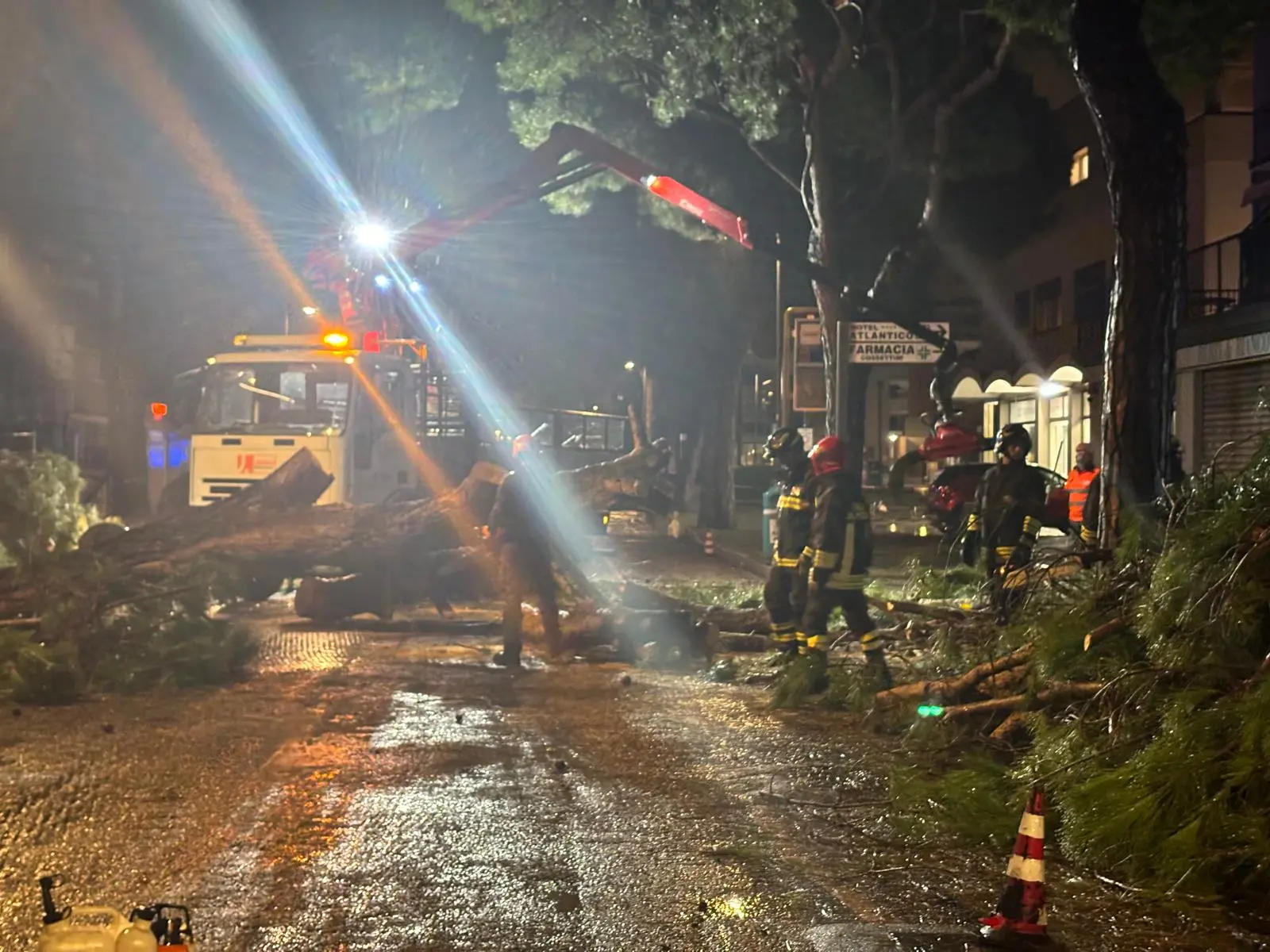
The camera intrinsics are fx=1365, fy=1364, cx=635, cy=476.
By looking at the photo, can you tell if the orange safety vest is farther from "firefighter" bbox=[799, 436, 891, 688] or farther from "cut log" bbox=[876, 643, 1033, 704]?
"cut log" bbox=[876, 643, 1033, 704]

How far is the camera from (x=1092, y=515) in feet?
33.5

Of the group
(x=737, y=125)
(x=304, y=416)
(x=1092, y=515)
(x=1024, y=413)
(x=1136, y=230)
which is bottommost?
(x=1092, y=515)

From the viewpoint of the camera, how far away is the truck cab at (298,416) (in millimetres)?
15789

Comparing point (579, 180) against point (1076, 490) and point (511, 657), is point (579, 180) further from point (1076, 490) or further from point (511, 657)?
point (511, 657)

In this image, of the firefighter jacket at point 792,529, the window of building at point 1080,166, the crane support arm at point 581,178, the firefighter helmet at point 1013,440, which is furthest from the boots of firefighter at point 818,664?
the window of building at point 1080,166

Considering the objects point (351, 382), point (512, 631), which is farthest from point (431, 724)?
point (351, 382)

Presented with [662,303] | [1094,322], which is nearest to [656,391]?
[662,303]

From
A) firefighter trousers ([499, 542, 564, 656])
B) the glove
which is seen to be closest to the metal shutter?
the glove

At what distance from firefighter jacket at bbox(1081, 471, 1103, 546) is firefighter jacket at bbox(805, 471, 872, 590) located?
1485 millimetres

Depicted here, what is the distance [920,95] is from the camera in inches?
687

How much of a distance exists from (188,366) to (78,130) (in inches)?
258

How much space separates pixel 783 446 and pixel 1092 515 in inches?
94.2

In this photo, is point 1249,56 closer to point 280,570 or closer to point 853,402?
point 853,402

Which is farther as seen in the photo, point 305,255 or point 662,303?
point 662,303
